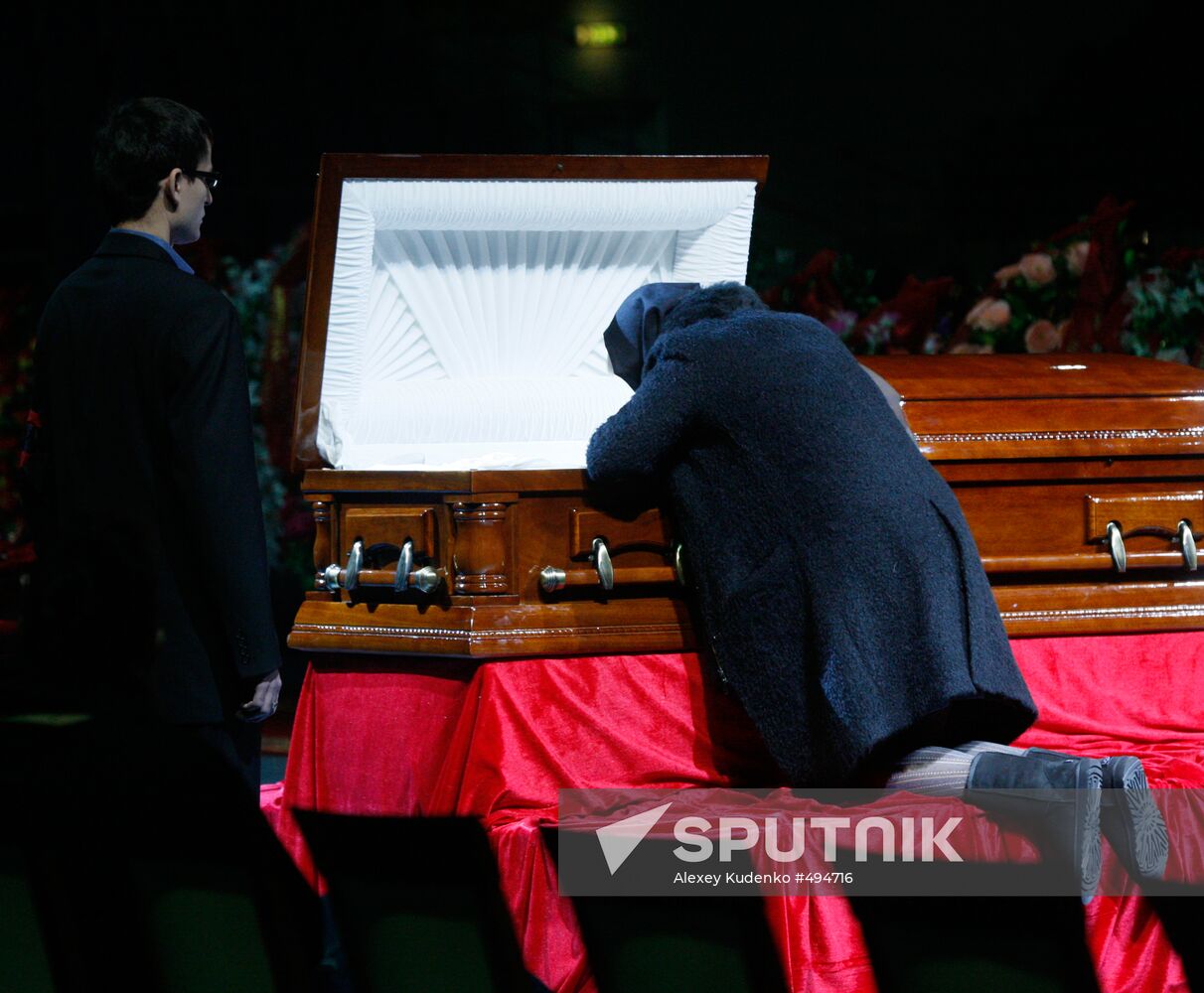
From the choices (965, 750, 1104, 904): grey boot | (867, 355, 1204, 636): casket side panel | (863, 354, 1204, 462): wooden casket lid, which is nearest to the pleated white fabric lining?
(863, 354, 1204, 462): wooden casket lid

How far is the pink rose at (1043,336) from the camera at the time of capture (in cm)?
318

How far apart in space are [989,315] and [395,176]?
1.76 metres

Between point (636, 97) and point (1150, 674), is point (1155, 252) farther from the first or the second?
point (636, 97)

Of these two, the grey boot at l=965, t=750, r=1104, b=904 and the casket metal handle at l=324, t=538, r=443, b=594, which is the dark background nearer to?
the casket metal handle at l=324, t=538, r=443, b=594

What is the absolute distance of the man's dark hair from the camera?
187 centimetres

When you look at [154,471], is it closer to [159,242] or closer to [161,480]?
[161,480]

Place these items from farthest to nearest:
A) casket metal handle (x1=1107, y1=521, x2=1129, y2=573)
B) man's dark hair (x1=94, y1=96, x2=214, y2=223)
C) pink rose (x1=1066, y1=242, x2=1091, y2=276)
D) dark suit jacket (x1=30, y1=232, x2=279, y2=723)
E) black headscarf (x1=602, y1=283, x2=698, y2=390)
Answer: pink rose (x1=1066, y1=242, x2=1091, y2=276) → casket metal handle (x1=1107, y1=521, x2=1129, y2=573) → black headscarf (x1=602, y1=283, x2=698, y2=390) → man's dark hair (x1=94, y1=96, x2=214, y2=223) → dark suit jacket (x1=30, y1=232, x2=279, y2=723)

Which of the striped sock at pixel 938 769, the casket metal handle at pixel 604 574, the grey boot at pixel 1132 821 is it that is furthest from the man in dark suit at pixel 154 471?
the grey boot at pixel 1132 821

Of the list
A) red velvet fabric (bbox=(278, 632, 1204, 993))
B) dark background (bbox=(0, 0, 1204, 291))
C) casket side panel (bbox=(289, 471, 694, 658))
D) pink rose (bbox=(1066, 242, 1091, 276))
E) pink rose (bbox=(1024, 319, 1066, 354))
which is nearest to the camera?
red velvet fabric (bbox=(278, 632, 1204, 993))

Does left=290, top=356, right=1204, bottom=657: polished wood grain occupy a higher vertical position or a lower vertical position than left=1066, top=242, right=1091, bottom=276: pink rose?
lower

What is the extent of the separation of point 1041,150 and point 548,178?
199 centimetres

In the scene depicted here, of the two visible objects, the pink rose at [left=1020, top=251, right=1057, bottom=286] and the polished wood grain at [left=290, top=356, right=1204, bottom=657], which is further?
the pink rose at [left=1020, top=251, right=1057, bottom=286]

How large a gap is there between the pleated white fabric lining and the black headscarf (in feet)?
1.06

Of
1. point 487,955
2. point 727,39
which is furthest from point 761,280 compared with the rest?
point 487,955
